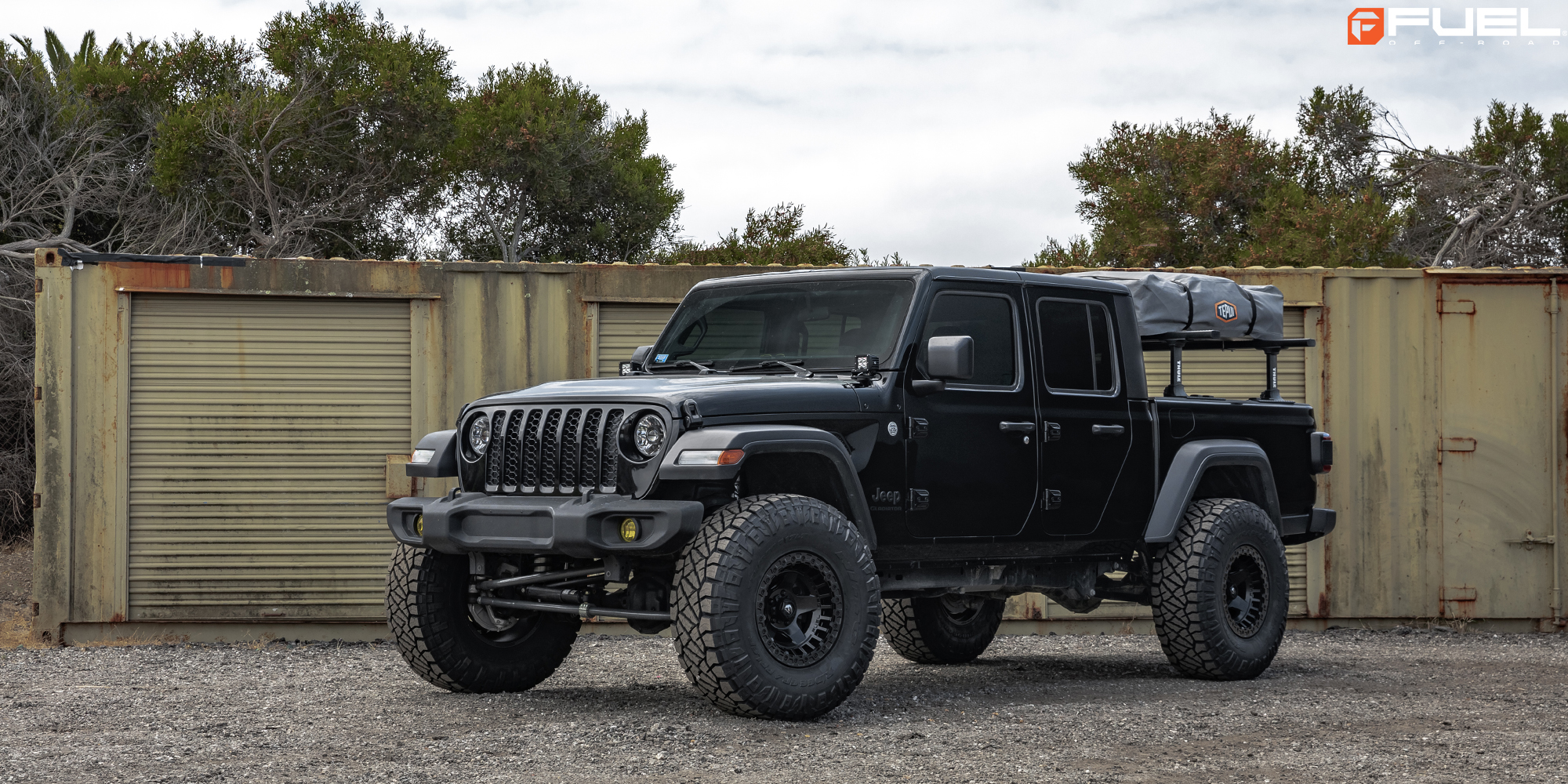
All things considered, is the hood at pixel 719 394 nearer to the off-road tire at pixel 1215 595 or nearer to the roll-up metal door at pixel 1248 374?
the off-road tire at pixel 1215 595

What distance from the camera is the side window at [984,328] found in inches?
281

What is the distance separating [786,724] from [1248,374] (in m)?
5.91

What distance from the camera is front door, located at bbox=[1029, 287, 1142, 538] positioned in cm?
746

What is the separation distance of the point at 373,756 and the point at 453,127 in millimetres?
22335

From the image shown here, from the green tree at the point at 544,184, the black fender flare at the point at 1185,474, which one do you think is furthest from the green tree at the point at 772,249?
the black fender flare at the point at 1185,474

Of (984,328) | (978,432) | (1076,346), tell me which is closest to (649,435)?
(978,432)

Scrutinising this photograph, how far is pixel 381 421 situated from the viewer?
10.0 metres

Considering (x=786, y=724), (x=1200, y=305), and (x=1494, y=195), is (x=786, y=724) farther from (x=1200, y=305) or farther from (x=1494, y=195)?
(x=1494, y=195)

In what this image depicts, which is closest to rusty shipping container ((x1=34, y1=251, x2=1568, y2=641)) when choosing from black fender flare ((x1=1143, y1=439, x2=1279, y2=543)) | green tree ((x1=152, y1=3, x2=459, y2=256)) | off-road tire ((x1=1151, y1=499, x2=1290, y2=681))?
black fender flare ((x1=1143, y1=439, x2=1279, y2=543))

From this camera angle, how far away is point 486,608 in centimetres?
703

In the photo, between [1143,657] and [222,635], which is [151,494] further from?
[1143,657]

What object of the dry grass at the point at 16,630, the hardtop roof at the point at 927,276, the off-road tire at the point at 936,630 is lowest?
the dry grass at the point at 16,630

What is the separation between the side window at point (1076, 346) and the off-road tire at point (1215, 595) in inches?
36.5

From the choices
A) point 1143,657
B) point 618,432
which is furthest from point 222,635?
point 1143,657
